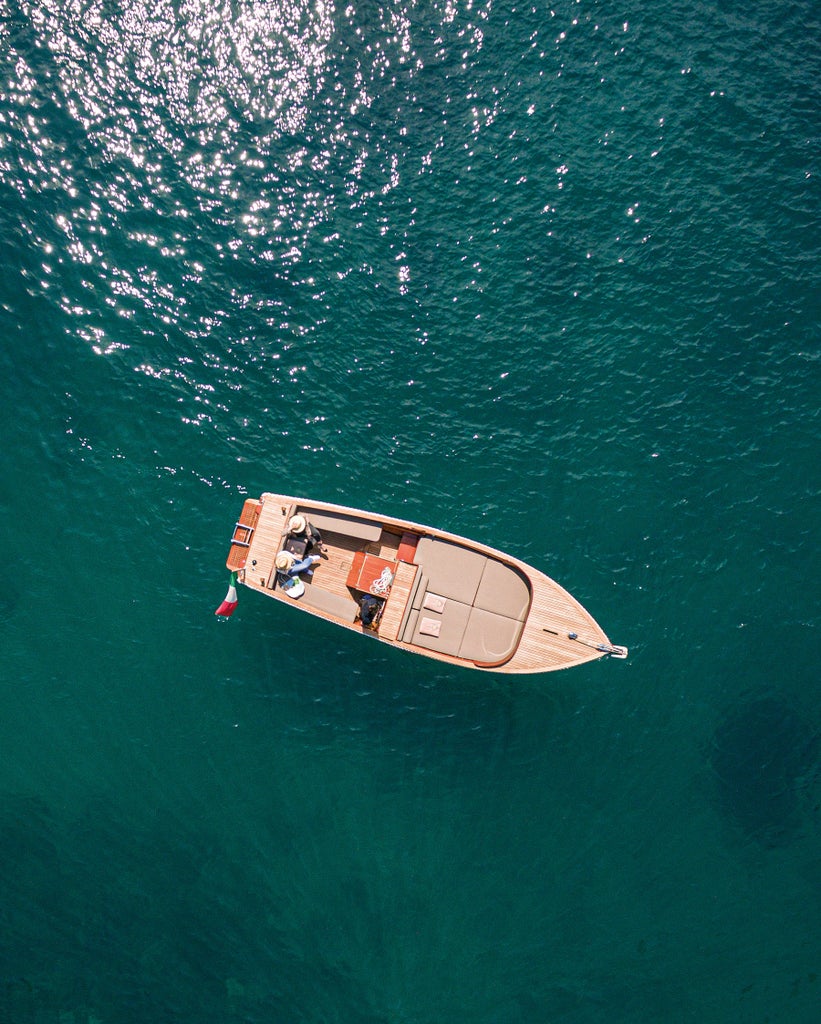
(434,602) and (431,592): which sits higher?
(431,592)

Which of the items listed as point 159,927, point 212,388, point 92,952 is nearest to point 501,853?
point 159,927

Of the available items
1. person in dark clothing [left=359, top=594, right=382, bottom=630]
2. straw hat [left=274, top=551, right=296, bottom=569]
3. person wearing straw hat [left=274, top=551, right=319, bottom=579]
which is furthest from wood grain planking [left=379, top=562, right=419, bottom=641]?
straw hat [left=274, top=551, right=296, bottom=569]

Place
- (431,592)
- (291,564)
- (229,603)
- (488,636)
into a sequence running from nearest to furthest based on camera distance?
1. (291,564)
2. (488,636)
3. (431,592)
4. (229,603)

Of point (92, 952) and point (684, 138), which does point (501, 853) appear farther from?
point (684, 138)

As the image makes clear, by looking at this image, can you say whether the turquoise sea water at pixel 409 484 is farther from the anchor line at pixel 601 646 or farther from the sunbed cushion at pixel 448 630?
the sunbed cushion at pixel 448 630

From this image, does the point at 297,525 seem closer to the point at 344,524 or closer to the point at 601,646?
the point at 344,524

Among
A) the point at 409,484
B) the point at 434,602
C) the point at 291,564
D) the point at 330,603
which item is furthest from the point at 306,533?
the point at 434,602

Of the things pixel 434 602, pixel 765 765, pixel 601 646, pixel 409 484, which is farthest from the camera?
pixel 409 484

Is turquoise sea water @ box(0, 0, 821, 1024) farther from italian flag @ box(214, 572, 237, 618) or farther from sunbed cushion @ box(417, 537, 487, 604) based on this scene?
italian flag @ box(214, 572, 237, 618)
